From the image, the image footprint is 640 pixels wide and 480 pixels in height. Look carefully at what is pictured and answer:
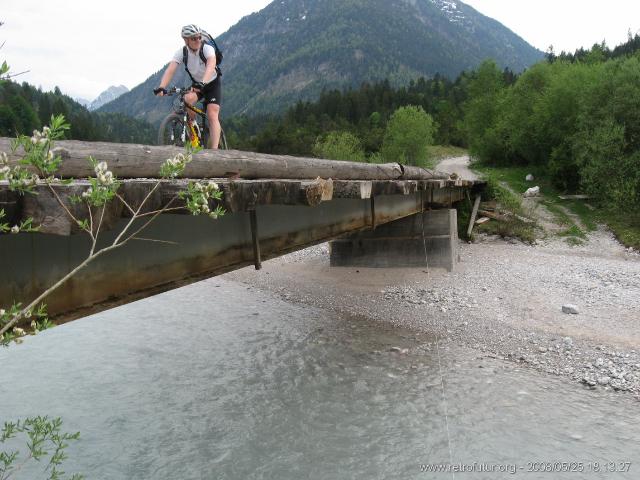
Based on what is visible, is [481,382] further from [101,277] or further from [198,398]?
[101,277]

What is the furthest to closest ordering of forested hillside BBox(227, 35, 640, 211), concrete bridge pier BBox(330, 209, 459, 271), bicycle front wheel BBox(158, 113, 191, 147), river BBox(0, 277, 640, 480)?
forested hillside BBox(227, 35, 640, 211), concrete bridge pier BBox(330, 209, 459, 271), bicycle front wheel BBox(158, 113, 191, 147), river BBox(0, 277, 640, 480)

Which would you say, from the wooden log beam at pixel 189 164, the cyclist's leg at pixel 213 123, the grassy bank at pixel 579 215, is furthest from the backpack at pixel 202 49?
the grassy bank at pixel 579 215

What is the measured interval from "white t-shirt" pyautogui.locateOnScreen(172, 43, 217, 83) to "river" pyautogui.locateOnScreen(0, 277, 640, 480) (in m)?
5.21

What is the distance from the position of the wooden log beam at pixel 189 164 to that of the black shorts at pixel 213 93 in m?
2.32

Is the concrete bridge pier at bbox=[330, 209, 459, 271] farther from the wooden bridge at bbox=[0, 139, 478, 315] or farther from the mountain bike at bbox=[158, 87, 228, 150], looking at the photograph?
the mountain bike at bbox=[158, 87, 228, 150]

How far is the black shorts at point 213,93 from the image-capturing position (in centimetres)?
797

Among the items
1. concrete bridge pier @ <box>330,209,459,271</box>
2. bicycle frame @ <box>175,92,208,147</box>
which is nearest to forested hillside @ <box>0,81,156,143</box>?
bicycle frame @ <box>175,92,208,147</box>

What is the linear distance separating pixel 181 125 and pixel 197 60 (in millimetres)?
1609

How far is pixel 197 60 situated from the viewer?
761 cm

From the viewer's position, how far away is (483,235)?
2131 centimetres

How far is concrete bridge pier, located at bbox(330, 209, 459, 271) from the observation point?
15.8 m

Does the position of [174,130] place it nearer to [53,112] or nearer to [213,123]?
[213,123]

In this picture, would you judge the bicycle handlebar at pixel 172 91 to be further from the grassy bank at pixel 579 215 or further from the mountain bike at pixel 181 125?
the grassy bank at pixel 579 215

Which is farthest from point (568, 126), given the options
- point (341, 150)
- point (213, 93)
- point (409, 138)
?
point (213, 93)
